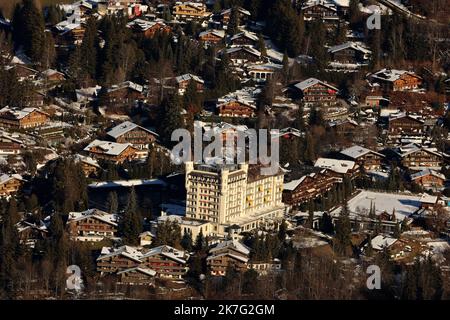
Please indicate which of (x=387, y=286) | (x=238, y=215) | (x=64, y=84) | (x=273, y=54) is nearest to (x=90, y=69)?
(x=64, y=84)

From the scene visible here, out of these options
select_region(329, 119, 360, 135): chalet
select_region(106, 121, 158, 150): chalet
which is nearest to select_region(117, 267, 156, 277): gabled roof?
select_region(106, 121, 158, 150): chalet

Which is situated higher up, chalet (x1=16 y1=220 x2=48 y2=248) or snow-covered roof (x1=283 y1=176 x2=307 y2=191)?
snow-covered roof (x1=283 y1=176 x2=307 y2=191)

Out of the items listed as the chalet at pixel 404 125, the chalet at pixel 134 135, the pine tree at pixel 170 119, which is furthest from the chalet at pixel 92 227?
the chalet at pixel 404 125

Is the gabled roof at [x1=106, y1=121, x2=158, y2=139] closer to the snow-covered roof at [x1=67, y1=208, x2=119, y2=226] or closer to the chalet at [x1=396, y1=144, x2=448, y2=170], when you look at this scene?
the snow-covered roof at [x1=67, y1=208, x2=119, y2=226]

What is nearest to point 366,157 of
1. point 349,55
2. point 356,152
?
point 356,152

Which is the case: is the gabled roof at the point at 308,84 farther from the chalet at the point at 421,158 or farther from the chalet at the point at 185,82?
the chalet at the point at 421,158
